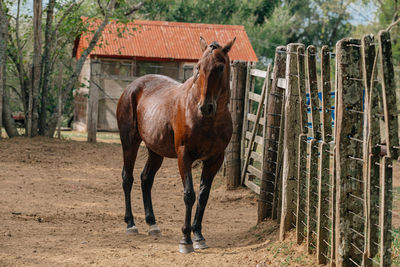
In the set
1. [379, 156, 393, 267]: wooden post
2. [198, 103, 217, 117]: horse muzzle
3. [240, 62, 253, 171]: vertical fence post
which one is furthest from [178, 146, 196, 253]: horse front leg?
[240, 62, 253, 171]: vertical fence post

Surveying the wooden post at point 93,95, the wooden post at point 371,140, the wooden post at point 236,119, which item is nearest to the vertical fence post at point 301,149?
the wooden post at point 371,140

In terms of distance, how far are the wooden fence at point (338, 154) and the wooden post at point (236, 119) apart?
114 inches

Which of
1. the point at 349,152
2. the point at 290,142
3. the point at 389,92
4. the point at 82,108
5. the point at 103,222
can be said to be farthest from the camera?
the point at 82,108

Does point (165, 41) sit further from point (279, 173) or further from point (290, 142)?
point (290, 142)

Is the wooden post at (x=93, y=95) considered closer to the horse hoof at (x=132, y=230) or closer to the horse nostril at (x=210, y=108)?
the horse hoof at (x=132, y=230)

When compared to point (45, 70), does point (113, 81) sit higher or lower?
lower

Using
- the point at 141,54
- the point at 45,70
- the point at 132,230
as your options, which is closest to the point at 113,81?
the point at 141,54

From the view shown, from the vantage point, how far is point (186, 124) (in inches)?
226

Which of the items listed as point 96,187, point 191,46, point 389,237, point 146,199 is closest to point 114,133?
point 191,46

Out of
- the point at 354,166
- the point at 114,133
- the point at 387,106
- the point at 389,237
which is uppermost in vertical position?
the point at 387,106

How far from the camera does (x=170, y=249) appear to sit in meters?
5.91

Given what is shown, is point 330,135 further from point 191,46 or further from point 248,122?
point 191,46

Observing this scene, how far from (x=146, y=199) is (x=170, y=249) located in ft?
3.92

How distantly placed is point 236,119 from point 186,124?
13.1 ft
